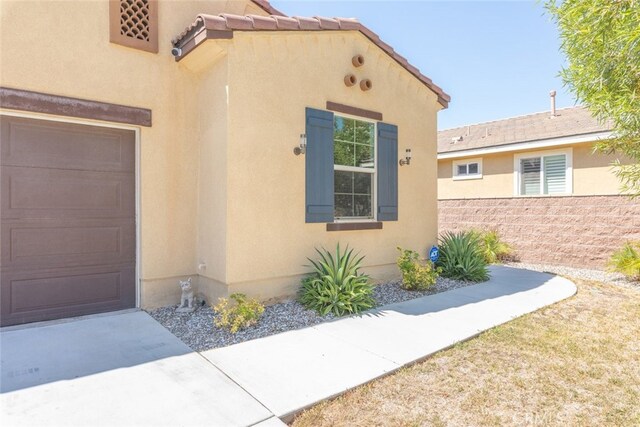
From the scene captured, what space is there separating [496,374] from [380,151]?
4731 mm

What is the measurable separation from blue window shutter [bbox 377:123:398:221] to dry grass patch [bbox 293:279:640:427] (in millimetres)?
3059

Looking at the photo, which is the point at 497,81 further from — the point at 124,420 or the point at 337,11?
the point at 124,420

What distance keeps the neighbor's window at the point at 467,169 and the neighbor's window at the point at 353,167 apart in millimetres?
8408

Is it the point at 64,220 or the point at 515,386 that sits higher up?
the point at 64,220

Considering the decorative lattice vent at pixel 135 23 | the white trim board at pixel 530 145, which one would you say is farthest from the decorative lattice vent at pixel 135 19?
the white trim board at pixel 530 145

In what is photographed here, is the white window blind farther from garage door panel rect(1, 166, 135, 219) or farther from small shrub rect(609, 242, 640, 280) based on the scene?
garage door panel rect(1, 166, 135, 219)

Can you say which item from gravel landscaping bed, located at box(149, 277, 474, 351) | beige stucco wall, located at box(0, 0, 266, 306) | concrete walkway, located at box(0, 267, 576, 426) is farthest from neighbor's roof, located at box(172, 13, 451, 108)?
concrete walkway, located at box(0, 267, 576, 426)

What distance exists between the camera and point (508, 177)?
1334 cm

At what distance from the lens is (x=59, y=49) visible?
5195 millimetres

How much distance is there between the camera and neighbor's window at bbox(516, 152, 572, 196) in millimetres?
11930

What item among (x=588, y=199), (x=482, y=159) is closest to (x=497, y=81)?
(x=482, y=159)

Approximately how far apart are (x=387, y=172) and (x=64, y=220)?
566 centimetres

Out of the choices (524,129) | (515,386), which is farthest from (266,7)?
(524,129)

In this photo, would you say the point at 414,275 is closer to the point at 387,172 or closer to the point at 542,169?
the point at 387,172
